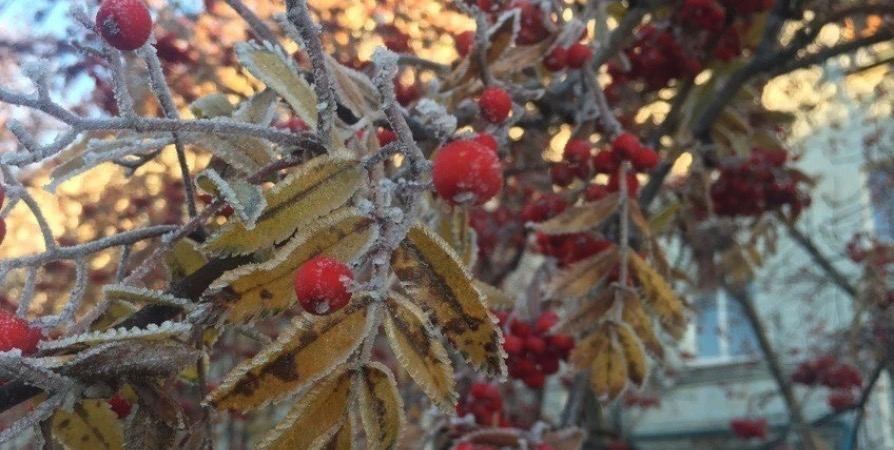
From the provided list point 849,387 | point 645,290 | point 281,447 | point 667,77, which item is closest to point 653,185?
point 667,77

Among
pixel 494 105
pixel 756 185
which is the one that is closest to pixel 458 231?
pixel 494 105

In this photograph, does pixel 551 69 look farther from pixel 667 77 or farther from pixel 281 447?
pixel 281 447

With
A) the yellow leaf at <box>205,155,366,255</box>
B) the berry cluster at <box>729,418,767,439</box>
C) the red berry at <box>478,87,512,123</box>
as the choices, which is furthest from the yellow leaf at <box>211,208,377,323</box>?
the berry cluster at <box>729,418,767,439</box>

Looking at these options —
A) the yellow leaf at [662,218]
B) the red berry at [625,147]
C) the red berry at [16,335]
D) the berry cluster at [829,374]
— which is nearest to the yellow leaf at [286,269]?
A: the red berry at [16,335]

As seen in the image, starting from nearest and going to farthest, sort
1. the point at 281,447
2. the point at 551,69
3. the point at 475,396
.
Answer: the point at 281,447
the point at 551,69
the point at 475,396

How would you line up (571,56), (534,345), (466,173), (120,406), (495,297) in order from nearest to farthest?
(466,173)
(120,406)
(495,297)
(571,56)
(534,345)

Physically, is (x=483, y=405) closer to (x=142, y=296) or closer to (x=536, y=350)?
(x=536, y=350)

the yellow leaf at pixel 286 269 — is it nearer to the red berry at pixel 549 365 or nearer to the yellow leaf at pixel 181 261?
the yellow leaf at pixel 181 261
